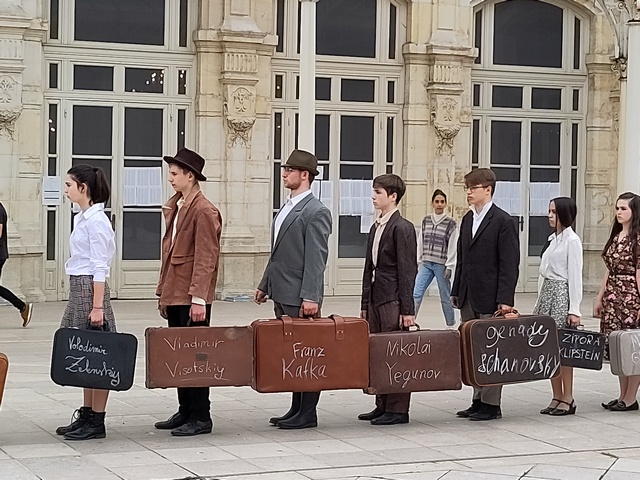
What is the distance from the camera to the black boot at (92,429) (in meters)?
8.10

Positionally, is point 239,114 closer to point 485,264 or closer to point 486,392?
point 485,264

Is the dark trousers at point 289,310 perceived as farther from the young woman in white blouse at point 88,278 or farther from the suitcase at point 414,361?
the young woman in white blouse at point 88,278

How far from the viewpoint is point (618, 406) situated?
970cm

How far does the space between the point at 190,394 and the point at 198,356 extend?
0.42m

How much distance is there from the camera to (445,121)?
61.5 ft

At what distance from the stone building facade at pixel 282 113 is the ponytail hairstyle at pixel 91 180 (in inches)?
331

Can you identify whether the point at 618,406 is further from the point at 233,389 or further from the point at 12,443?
the point at 12,443

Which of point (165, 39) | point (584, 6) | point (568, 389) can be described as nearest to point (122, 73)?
point (165, 39)

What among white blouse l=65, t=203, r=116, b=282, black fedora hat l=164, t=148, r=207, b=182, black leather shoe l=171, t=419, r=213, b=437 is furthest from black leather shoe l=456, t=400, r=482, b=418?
white blouse l=65, t=203, r=116, b=282

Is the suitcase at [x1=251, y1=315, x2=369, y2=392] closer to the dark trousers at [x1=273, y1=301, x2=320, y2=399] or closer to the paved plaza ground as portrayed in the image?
the dark trousers at [x1=273, y1=301, x2=320, y2=399]

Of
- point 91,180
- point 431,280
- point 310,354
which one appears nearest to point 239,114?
point 431,280

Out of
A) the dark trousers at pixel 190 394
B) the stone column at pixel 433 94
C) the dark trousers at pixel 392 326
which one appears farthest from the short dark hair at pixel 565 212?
the stone column at pixel 433 94

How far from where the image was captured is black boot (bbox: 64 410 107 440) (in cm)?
810

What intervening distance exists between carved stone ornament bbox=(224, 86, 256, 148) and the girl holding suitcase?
853 cm
